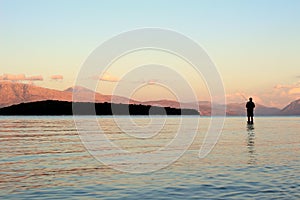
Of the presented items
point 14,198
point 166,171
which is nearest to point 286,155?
point 166,171

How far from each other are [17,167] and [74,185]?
20.4ft

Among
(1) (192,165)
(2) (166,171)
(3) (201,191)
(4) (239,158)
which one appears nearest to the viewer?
(3) (201,191)

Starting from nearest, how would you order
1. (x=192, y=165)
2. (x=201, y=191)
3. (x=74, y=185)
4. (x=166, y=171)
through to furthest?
(x=201, y=191) → (x=74, y=185) → (x=166, y=171) → (x=192, y=165)

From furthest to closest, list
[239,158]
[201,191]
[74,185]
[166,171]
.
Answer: [239,158] → [166,171] → [74,185] → [201,191]

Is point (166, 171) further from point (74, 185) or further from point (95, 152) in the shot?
point (95, 152)

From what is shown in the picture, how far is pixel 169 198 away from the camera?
1406 centimetres

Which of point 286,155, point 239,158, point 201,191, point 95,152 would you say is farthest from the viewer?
point 95,152

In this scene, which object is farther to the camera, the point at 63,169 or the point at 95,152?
the point at 95,152

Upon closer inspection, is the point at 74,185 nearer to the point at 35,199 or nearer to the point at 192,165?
the point at 35,199

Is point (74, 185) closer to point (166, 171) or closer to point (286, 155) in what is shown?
point (166, 171)

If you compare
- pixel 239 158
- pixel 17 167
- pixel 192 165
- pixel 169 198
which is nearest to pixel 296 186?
pixel 169 198

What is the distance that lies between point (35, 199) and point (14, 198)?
0.75 meters

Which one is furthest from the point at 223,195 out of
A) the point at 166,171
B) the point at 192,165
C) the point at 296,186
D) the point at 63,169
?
the point at 63,169

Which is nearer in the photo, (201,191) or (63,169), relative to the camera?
(201,191)
